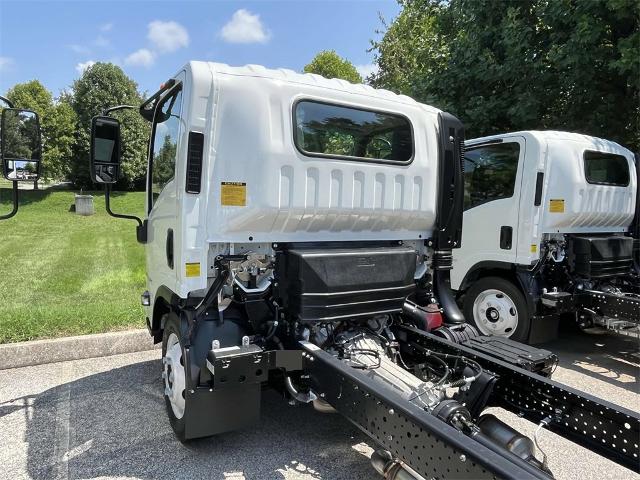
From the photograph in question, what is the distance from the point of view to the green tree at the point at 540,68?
7.42 m

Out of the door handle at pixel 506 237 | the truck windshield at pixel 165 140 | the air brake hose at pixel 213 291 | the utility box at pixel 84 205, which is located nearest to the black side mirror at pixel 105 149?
the truck windshield at pixel 165 140

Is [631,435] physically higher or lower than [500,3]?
lower

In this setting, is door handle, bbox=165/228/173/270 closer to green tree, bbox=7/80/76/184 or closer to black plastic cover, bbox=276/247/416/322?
black plastic cover, bbox=276/247/416/322

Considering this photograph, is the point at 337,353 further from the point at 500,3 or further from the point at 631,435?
the point at 500,3

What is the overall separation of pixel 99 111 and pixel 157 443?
27.5 m

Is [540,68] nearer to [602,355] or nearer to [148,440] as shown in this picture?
[602,355]

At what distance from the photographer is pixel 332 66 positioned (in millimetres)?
37844

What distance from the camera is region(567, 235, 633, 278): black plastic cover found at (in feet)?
17.9

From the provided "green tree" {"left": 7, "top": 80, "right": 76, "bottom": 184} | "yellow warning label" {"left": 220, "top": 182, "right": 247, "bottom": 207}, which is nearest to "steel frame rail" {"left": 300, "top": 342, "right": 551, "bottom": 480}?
"yellow warning label" {"left": 220, "top": 182, "right": 247, "bottom": 207}

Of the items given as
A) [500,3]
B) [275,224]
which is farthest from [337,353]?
[500,3]

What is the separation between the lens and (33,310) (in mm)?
5590

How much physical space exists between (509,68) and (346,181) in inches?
270

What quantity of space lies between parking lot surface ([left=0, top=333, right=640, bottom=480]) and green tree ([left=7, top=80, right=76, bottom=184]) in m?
22.0

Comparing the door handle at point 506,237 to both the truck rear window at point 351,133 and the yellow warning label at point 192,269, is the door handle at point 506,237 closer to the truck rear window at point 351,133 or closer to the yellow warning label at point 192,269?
the truck rear window at point 351,133
